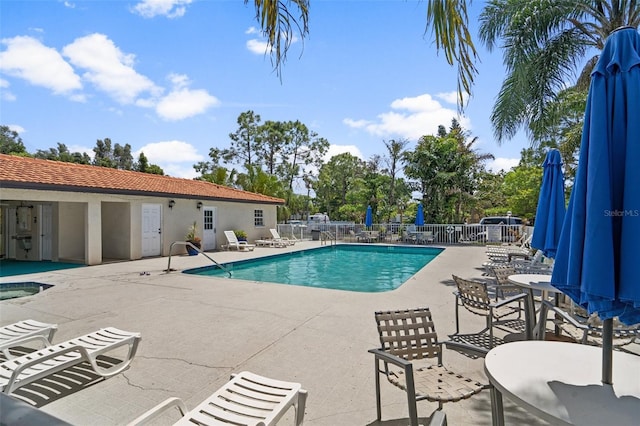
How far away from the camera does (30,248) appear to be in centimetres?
1390

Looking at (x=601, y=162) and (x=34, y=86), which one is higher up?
(x=34, y=86)

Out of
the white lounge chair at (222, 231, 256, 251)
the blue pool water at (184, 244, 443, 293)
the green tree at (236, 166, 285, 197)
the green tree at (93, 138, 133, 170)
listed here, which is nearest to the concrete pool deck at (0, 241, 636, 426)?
the blue pool water at (184, 244, 443, 293)

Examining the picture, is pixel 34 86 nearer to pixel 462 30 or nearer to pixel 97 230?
pixel 97 230

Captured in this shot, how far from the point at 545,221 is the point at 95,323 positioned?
674 centimetres

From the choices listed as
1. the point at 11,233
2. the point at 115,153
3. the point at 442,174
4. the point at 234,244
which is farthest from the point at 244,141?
the point at 115,153

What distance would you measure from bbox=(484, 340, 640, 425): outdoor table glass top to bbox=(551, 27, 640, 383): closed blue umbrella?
0.14 meters

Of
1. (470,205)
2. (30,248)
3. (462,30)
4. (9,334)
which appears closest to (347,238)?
(470,205)

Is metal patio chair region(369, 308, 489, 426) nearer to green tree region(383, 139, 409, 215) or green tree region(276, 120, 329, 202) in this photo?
green tree region(383, 139, 409, 215)

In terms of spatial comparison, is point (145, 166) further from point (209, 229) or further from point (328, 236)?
point (328, 236)

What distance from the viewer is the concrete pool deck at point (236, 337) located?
→ 10.3 ft

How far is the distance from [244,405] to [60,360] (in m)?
2.02

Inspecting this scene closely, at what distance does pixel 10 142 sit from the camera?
41.4m

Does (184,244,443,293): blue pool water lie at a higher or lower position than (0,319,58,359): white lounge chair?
lower

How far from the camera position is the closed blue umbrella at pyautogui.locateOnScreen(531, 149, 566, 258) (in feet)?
14.8
